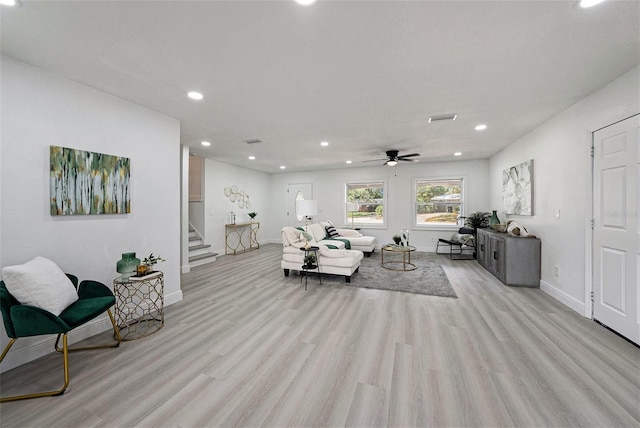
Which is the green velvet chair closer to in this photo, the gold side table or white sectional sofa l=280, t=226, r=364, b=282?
the gold side table

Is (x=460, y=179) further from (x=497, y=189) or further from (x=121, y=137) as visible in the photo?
(x=121, y=137)

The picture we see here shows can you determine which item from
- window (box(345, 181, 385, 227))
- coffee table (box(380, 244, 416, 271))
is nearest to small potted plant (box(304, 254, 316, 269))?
coffee table (box(380, 244, 416, 271))

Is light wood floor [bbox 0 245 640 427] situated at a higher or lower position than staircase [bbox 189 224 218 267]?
lower

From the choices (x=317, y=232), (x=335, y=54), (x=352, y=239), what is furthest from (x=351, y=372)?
(x=352, y=239)

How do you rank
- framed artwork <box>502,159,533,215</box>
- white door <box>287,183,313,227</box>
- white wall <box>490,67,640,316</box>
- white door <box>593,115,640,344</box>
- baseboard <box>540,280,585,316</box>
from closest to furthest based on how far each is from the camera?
white door <box>593,115,640,344</box>
white wall <box>490,67,640,316</box>
baseboard <box>540,280,585,316</box>
framed artwork <box>502,159,533,215</box>
white door <box>287,183,313,227</box>

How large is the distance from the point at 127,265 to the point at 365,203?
21.1 ft

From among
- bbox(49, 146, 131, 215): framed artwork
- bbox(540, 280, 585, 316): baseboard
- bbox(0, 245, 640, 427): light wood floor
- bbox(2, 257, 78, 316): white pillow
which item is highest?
bbox(49, 146, 131, 215): framed artwork

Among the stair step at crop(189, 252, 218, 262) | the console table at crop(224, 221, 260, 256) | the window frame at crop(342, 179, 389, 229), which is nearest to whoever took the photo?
the stair step at crop(189, 252, 218, 262)

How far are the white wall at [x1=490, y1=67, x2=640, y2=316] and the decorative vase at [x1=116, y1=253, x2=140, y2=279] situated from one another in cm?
516

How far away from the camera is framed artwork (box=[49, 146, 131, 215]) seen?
7.61 ft

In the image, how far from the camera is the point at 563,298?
326 centimetres

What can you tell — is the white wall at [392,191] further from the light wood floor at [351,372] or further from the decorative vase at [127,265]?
the decorative vase at [127,265]

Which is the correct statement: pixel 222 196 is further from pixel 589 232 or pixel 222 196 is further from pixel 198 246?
pixel 589 232

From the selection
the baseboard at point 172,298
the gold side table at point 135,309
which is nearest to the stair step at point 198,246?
the baseboard at point 172,298
